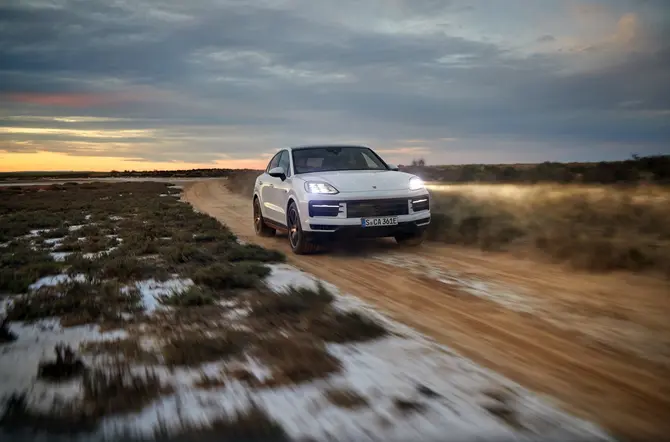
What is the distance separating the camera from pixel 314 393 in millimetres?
3877

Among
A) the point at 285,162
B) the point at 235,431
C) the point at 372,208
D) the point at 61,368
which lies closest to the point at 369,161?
the point at 285,162

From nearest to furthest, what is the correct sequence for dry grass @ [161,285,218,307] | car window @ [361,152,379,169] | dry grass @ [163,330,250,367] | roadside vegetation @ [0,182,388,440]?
roadside vegetation @ [0,182,388,440], dry grass @ [163,330,250,367], dry grass @ [161,285,218,307], car window @ [361,152,379,169]

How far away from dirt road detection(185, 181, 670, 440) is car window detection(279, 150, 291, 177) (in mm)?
2201

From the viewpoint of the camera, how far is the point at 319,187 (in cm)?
1029

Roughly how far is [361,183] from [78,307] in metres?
5.10

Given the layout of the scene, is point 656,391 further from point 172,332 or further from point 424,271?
point 424,271

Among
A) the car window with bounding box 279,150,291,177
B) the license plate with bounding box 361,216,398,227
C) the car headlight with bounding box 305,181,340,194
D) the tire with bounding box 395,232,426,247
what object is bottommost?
the tire with bounding box 395,232,426,247

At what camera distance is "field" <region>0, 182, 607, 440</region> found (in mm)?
3396

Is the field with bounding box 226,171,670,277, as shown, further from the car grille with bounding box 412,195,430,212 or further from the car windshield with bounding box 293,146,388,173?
the car windshield with bounding box 293,146,388,173

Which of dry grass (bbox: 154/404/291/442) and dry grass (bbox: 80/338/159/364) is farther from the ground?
dry grass (bbox: 154/404/291/442)

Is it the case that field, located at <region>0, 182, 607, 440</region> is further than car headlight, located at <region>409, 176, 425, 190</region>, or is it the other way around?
car headlight, located at <region>409, 176, 425, 190</region>

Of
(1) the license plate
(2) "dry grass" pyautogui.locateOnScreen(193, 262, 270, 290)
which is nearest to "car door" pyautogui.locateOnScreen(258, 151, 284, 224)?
(1) the license plate

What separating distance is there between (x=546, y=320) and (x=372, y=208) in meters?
4.57

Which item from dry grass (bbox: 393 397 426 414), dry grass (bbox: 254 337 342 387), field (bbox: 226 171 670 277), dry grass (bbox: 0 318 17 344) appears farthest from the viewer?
field (bbox: 226 171 670 277)
